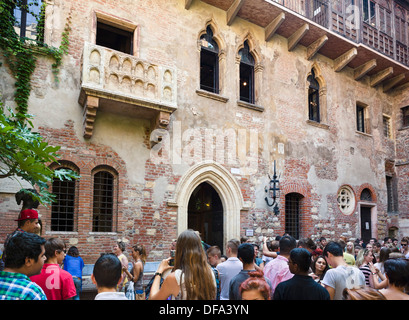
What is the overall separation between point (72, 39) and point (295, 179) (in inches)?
335

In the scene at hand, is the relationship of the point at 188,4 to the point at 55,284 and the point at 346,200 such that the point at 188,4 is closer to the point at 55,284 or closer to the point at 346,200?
the point at 346,200

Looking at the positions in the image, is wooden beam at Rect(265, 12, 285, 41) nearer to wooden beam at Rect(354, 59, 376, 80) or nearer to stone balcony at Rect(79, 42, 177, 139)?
stone balcony at Rect(79, 42, 177, 139)

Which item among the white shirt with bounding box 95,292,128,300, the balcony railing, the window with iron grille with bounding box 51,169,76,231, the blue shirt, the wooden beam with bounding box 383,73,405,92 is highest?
the balcony railing

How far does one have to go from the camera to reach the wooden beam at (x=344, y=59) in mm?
14727

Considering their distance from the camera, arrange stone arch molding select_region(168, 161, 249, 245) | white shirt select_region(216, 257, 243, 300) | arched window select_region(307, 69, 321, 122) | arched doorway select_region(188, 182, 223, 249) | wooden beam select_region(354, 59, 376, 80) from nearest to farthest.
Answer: white shirt select_region(216, 257, 243, 300) → stone arch molding select_region(168, 161, 249, 245) → arched doorway select_region(188, 182, 223, 249) → arched window select_region(307, 69, 321, 122) → wooden beam select_region(354, 59, 376, 80)

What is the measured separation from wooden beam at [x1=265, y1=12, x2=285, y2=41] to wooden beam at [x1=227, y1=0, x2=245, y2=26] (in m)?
1.49

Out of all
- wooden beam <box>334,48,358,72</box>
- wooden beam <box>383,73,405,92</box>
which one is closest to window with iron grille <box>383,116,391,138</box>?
wooden beam <box>383,73,405,92</box>

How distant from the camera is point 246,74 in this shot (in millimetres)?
13414

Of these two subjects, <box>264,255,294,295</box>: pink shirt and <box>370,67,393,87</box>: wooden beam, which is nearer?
<box>264,255,294,295</box>: pink shirt

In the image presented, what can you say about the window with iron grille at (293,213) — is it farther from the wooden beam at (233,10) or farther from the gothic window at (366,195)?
the wooden beam at (233,10)

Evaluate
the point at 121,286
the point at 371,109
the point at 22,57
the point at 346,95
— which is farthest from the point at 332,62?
the point at 121,286

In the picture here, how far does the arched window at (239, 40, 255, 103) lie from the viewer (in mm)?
13000
